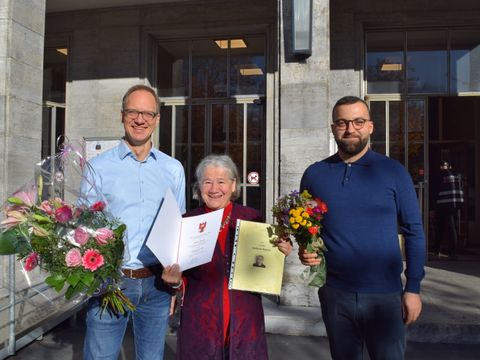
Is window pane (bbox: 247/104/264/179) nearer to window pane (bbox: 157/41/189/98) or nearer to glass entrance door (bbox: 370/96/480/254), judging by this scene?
window pane (bbox: 157/41/189/98)

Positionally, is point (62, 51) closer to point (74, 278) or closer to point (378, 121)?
point (378, 121)

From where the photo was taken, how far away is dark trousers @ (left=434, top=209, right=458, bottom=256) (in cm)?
912

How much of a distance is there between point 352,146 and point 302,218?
1.93ft

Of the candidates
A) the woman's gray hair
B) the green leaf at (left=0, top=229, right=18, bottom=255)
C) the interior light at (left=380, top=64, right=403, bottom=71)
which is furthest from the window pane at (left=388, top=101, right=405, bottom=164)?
the green leaf at (left=0, top=229, right=18, bottom=255)

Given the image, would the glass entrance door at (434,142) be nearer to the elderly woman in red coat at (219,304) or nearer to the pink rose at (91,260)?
the elderly woman in red coat at (219,304)

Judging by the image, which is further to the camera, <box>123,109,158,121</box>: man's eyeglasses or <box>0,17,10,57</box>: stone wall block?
<box>0,17,10,57</box>: stone wall block

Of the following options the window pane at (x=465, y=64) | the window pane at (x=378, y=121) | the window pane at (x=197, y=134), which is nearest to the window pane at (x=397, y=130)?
the window pane at (x=378, y=121)

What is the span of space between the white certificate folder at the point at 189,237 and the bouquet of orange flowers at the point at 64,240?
26cm

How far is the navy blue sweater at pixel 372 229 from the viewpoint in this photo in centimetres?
248

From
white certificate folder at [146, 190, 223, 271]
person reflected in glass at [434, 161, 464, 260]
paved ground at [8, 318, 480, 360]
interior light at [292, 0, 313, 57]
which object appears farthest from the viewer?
person reflected in glass at [434, 161, 464, 260]

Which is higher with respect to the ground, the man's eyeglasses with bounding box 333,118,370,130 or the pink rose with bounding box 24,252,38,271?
the man's eyeglasses with bounding box 333,118,370,130

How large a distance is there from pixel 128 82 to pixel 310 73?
397cm

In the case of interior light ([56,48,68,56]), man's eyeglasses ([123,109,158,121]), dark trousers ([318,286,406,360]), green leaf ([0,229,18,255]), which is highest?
interior light ([56,48,68,56])

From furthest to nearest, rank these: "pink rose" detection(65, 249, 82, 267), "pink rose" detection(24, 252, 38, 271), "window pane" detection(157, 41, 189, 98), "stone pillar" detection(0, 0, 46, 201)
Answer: "window pane" detection(157, 41, 189, 98), "stone pillar" detection(0, 0, 46, 201), "pink rose" detection(24, 252, 38, 271), "pink rose" detection(65, 249, 82, 267)
